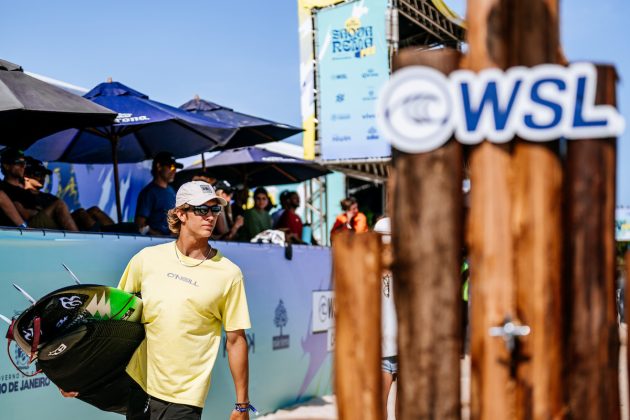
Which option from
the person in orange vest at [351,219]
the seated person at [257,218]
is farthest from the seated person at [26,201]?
the person in orange vest at [351,219]

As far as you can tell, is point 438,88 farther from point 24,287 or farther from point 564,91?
point 24,287

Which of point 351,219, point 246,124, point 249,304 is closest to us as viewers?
point 249,304

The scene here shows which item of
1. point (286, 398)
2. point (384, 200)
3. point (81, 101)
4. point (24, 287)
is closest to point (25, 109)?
point (81, 101)

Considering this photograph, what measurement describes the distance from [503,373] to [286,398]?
243 inches

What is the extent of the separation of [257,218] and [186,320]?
5.54 m

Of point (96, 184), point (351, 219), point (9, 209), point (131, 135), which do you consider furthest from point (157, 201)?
point (351, 219)

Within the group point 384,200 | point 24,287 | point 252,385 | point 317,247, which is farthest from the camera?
point 384,200

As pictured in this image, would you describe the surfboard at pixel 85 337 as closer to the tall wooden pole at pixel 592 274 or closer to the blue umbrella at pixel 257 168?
the tall wooden pole at pixel 592 274

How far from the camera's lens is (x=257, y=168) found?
41.8 feet

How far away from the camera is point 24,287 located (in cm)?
493

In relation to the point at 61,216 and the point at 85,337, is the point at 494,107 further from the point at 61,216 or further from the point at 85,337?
the point at 61,216

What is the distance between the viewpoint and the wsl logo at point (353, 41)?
60.0 ft

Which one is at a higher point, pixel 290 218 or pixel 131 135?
pixel 131 135

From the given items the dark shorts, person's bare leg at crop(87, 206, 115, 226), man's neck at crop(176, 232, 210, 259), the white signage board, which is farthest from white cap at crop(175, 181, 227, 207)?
the white signage board
